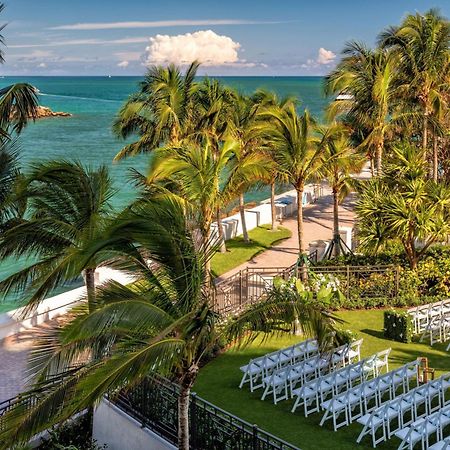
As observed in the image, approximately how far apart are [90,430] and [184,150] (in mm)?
7001

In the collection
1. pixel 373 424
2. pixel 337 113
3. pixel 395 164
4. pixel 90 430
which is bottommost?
pixel 90 430

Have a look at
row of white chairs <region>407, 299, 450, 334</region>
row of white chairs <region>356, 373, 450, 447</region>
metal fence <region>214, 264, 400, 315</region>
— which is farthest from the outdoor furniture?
metal fence <region>214, 264, 400, 315</region>

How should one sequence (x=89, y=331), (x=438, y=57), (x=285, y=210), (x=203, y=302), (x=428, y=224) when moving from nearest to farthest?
(x=89, y=331)
(x=203, y=302)
(x=428, y=224)
(x=438, y=57)
(x=285, y=210)

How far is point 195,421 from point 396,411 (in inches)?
138

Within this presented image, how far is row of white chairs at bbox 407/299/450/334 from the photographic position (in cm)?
1534

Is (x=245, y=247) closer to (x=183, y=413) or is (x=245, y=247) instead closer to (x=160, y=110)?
(x=160, y=110)

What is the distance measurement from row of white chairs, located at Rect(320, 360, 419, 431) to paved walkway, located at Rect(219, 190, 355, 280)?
9.59 m

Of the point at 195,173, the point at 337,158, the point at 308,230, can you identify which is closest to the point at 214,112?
the point at 337,158

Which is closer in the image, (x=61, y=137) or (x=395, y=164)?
(x=395, y=164)

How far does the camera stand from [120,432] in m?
11.4

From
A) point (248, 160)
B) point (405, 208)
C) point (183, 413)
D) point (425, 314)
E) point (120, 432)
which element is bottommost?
point (120, 432)

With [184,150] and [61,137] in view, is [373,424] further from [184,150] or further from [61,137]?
[61,137]

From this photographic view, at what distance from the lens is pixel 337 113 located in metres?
24.6

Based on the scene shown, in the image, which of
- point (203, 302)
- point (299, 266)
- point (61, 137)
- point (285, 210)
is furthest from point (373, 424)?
point (61, 137)
